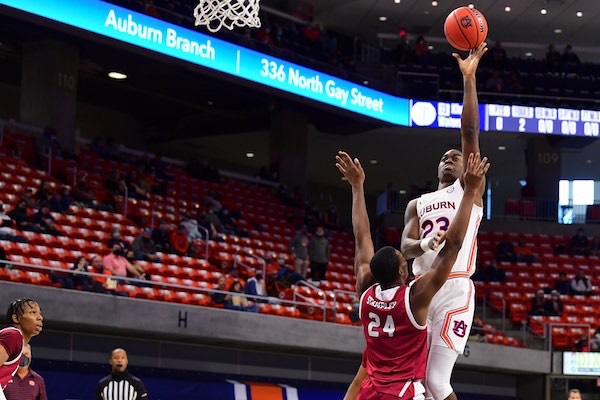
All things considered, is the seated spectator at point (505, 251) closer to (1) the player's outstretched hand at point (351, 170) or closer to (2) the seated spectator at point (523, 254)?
(2) the seated spectator at point (523, 254)

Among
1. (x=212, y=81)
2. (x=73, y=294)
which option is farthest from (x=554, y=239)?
(x=73, y=294)

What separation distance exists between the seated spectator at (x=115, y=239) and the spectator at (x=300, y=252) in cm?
480

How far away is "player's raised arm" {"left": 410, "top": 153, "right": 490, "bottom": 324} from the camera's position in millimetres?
6141

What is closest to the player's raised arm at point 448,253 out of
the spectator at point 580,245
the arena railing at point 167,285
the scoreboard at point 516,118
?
the arena railing at point 167,285

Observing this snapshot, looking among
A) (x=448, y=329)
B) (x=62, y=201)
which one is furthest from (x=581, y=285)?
(x=448, y=329)

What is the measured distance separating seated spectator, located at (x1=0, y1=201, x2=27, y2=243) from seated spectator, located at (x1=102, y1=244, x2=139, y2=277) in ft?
4.69

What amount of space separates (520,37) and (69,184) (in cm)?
1671

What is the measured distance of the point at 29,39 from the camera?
2606 cm

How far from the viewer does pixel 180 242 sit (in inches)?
886

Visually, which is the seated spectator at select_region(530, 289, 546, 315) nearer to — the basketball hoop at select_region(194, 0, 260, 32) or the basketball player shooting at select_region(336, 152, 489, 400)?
the basketball hoop at select_region(194, 0, 260, 32)

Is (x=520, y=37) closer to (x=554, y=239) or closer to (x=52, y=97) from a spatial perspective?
(x=554, y=239)

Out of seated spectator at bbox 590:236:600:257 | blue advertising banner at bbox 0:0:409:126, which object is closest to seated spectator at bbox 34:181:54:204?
blue advertising banner at bbox 0:0:409:126

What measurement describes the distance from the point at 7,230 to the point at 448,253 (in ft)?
45.8

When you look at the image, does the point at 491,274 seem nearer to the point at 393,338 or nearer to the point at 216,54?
the point at 216,54
